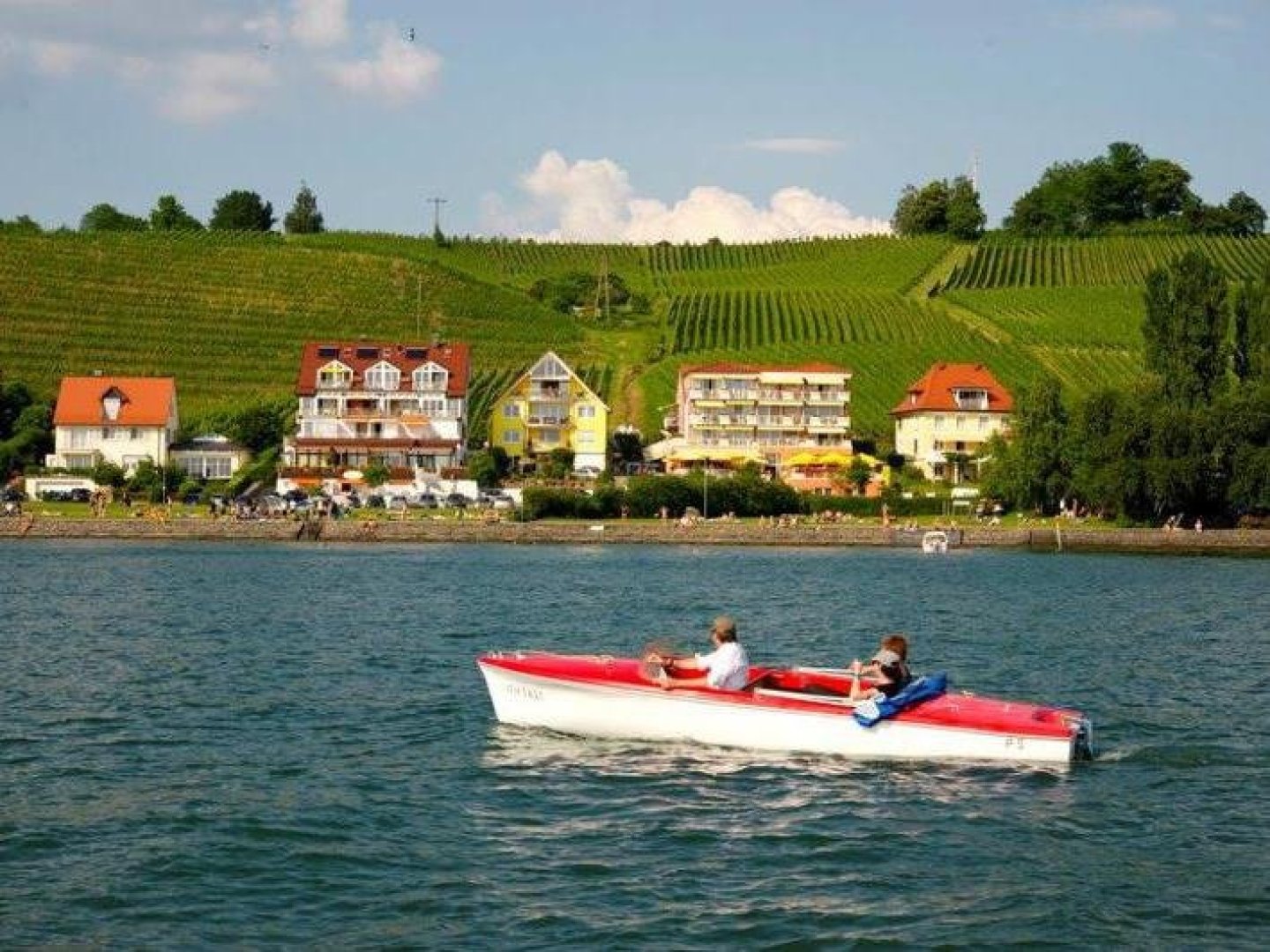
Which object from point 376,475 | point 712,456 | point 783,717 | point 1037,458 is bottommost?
point 783,717

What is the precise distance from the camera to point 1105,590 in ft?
230

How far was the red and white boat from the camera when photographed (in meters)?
29.9

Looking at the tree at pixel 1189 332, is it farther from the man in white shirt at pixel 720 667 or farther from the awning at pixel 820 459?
the man in white shirt at pixel 720 667

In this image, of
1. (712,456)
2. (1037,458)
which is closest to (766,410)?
(712,456)

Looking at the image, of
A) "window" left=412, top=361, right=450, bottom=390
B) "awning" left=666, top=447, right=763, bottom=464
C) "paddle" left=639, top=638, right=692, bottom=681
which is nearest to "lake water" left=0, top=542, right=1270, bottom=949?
"paddle" left=639, top=638, right=692, bottom=681

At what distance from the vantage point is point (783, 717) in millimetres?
30469

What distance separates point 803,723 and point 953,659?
1701 centimetres

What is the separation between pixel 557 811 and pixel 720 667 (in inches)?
187

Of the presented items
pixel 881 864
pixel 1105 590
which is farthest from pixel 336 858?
pixel 1105 590

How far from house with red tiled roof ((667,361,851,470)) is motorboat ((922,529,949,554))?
3763cm

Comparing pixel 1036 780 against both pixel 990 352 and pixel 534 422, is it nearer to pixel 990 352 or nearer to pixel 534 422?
pixel 534 422

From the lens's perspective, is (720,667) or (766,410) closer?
(720,667)

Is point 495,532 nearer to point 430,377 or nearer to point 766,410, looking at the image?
point 430,377

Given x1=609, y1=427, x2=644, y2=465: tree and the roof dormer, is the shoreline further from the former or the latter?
x1=609, y1=427, x2=644, y2=465: tree
